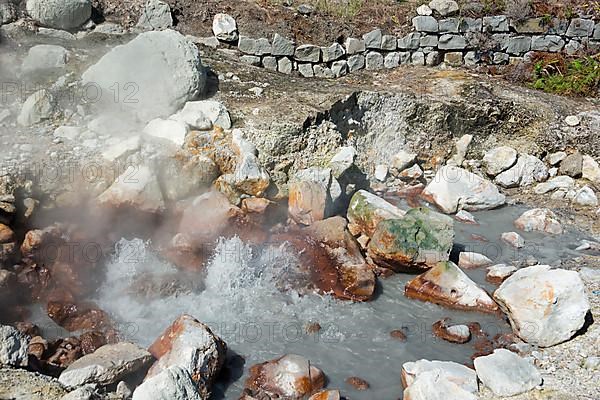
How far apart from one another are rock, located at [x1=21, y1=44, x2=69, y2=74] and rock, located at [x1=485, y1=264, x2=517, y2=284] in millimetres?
6097

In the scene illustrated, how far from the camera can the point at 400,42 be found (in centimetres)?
1028

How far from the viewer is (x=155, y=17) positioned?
9805mm

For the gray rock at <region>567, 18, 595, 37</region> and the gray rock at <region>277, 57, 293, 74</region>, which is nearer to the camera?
the gray rock at <region>277, 57, 293, 74</region>

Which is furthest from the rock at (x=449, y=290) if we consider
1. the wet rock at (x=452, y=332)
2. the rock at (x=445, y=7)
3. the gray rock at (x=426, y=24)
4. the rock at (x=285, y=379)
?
the rock at (x=445, y=7)

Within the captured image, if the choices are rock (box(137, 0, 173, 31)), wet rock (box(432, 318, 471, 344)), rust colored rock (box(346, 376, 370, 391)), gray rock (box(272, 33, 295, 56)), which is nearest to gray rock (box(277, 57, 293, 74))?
gray rock (box(272, 33, 295, 56))

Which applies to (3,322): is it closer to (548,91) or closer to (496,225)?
(496,225)

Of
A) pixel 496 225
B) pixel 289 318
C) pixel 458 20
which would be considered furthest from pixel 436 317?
pixel 458 20

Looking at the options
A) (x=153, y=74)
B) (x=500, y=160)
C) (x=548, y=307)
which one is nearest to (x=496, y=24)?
(x=500, y=160)

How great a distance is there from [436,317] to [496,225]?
7.58 feet

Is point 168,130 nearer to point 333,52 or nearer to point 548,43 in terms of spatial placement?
point 333,52

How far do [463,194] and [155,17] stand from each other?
5.66 metres

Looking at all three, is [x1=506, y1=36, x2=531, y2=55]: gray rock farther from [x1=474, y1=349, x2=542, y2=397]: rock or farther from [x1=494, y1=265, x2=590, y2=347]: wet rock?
[x1=474, y1=349, x2=542, y2=397]: rock

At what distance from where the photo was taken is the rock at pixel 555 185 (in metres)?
8.37

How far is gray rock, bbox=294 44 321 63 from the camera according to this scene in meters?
9.81
